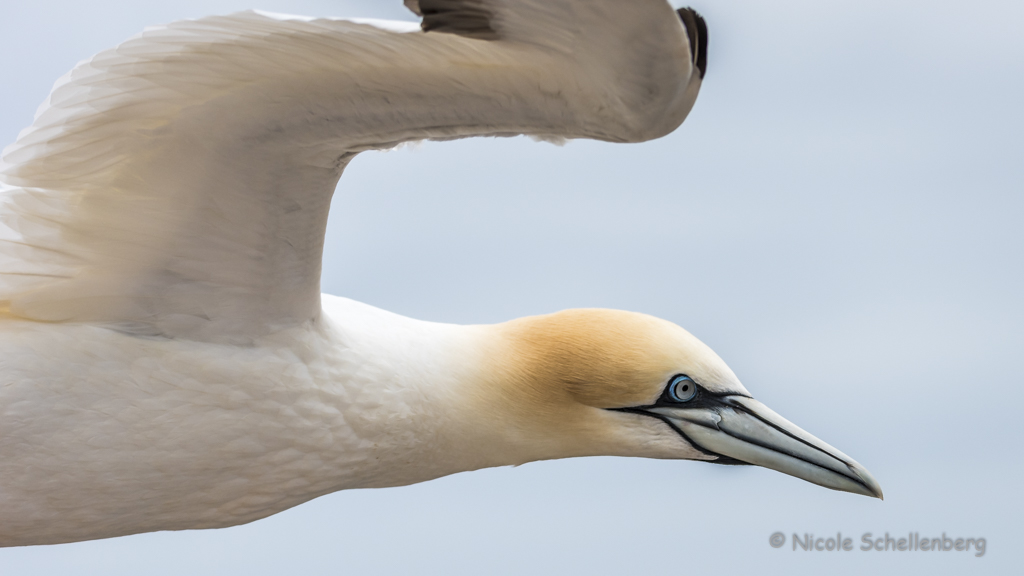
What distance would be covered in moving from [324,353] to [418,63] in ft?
5.32

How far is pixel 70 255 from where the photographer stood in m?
3.35

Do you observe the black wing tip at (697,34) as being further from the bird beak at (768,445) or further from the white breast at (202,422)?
the bird beak at (768,445)

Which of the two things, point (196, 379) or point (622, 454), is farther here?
point (622, 454)

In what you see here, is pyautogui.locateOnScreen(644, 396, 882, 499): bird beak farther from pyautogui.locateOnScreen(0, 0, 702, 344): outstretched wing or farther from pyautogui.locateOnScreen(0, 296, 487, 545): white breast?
pyautogui.locateOnScreen(0, 0, 702, 344): outstretched wing

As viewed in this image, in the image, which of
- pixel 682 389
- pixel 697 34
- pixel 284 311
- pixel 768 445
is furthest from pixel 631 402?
pixel 697 34

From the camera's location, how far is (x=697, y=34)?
2.49m

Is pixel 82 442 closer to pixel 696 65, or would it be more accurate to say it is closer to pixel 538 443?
pixel 538 443

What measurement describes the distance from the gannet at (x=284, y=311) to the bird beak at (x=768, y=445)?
12mm

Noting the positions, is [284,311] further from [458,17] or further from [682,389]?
[682,389]

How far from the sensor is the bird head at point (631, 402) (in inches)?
161

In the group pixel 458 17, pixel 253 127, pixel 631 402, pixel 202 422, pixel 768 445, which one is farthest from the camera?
pixel 768 445

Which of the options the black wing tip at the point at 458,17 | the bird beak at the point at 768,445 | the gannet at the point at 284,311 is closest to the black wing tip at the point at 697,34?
the gannet at the point at 284,311

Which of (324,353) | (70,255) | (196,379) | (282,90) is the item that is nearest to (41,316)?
(70,255)

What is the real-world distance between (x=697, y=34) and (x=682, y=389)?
209cm
